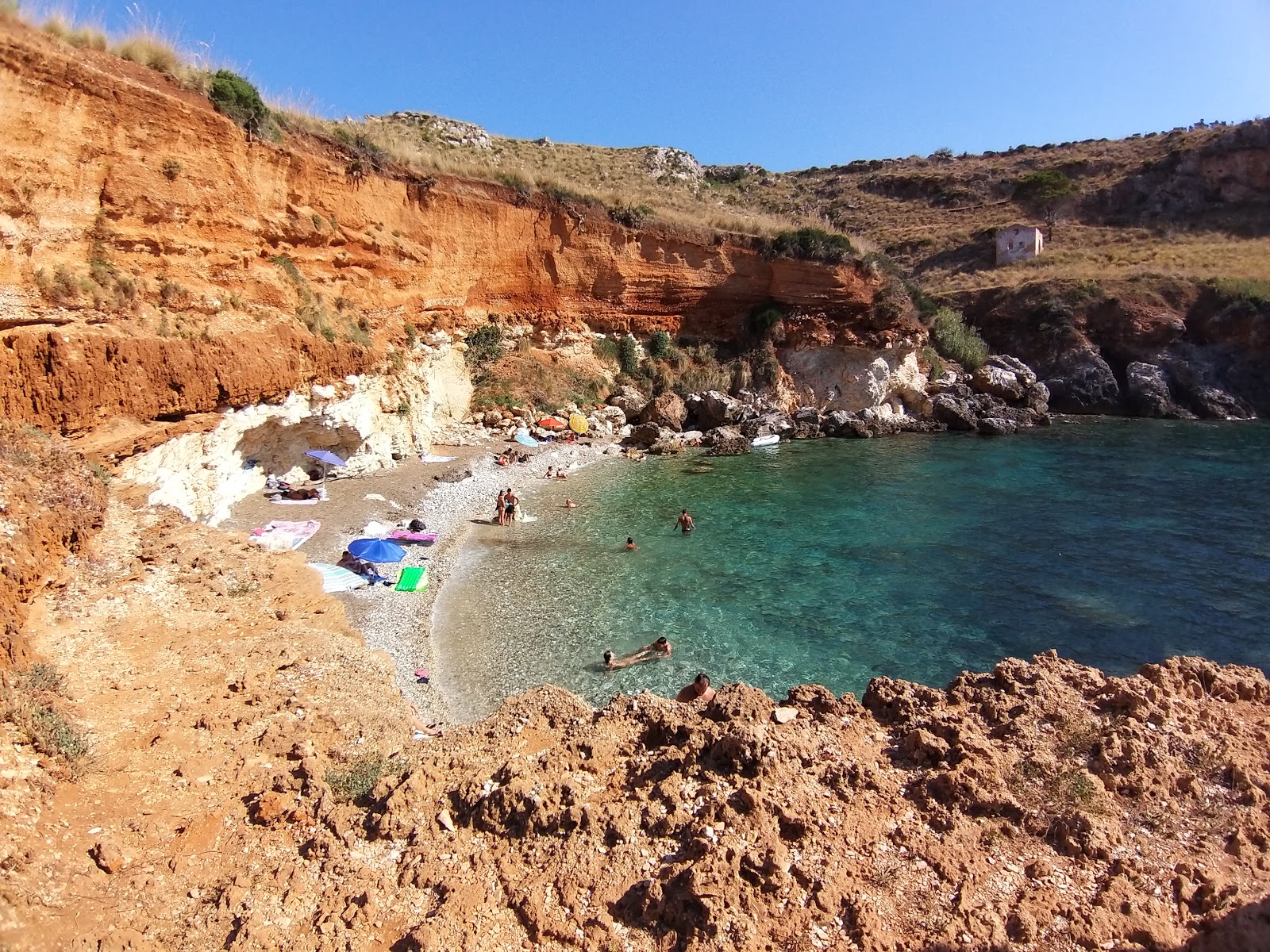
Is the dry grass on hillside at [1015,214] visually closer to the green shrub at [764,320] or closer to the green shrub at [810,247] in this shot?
the green shrub at [810,247]

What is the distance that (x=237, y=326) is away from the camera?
1697cm

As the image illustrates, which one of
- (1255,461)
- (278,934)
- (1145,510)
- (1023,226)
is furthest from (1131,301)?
(278,934)

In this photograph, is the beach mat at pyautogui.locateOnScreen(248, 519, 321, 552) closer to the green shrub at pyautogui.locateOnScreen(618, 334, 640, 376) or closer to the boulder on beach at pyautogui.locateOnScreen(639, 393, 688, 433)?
the boulder on beach at pyautogui.locateOnScreen(639, 393, 688, 433)

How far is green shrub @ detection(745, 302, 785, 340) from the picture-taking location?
118ft

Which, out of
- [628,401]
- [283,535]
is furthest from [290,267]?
[628,401]

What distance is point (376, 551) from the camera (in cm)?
1416

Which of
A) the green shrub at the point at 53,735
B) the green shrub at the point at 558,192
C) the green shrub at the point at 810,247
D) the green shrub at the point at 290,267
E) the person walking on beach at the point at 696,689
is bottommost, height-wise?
the person walking on beach at the point at 696,689

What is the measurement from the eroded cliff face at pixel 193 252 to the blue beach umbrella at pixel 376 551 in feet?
18.0

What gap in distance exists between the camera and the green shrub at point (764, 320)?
35938 millimetres

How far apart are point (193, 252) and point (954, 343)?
3853 centimetres

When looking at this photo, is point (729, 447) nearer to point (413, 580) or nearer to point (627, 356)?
point (627, 356)

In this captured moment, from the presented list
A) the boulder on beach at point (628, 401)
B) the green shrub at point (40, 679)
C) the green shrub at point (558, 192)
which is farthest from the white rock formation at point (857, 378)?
the green shrub at point (40, 679)

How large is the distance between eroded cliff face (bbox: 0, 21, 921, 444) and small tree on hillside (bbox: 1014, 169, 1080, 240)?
5252 centimetres

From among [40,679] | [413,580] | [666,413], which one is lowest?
[413,580]
